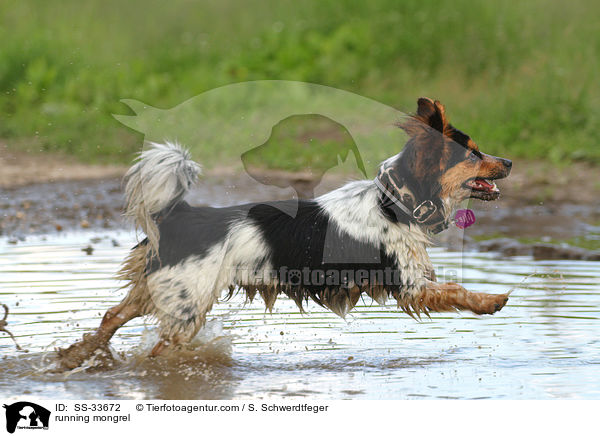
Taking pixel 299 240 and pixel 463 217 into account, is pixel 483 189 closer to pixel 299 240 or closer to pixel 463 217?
pixel 463 217

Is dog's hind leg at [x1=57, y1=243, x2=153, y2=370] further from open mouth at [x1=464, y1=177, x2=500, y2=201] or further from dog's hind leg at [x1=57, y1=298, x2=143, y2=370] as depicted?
open mouth at [x1=464, y1=177, x2=500, y2=201]

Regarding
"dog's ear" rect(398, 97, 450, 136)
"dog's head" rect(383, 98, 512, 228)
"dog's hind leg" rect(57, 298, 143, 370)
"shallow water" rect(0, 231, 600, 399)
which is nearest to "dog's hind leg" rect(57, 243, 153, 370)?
"dog's hind leg" rect(57, 298, 143, 370)

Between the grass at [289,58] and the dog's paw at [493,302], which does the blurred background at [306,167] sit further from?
the dog's paw at [493,302]

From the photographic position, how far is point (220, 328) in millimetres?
5766

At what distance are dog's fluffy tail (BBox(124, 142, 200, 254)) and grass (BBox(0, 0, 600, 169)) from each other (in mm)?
7342

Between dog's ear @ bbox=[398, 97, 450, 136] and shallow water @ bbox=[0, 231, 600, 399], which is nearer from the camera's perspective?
shallow water @ bbox=[0, 231, 600, 399]

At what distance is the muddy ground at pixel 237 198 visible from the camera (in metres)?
9.39

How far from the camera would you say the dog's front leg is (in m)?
4.96

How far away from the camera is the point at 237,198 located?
10844 mm

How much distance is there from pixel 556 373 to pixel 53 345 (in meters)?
3.19

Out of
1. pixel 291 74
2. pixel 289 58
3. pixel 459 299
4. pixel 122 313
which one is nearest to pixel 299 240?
pixel 459 299

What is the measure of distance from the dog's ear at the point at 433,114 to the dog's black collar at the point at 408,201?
1.23 feet

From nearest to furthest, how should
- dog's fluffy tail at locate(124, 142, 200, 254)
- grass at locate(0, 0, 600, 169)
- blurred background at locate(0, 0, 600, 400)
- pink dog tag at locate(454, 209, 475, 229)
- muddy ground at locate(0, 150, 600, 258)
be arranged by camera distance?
dog's fluffy tail at locate(124, 142, 200, 254)
blurred background at locate(0, 0, 600, 400)
pink dog tag at locate(454, 209, 475, 229)
muddy ground at locate(0, 150, 600, 258)
grass at locate(0, 0, 600, 169)

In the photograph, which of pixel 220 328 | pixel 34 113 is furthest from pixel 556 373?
pixel 34 113
